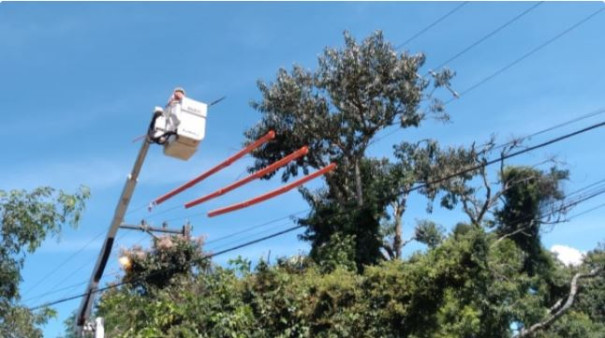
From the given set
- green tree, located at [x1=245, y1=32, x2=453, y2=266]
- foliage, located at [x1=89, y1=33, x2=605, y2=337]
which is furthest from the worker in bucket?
green tree, located at [x1=245, y1=32, x2=453, y2=266]

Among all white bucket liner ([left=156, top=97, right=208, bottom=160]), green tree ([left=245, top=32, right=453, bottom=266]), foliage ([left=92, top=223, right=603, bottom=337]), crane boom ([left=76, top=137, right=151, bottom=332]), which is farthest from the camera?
green tree ([left=245, top=32, right=453, bottom=266])

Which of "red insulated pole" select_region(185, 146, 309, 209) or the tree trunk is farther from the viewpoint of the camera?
the tree trunk

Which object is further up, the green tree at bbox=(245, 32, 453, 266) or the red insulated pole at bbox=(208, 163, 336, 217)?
the green tree at bbox=(245, 32, 453, 266)

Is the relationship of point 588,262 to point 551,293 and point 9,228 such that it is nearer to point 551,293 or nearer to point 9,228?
point 551,293

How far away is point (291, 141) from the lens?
23.8 metres

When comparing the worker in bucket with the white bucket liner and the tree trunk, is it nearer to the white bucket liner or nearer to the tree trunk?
the white bucket liner

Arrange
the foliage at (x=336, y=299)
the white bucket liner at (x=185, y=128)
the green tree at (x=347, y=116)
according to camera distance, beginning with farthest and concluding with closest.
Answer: the green tree at (x=347, y=116)
the foliage at (x=336, y=299)
the white bucket liner at (x=185, y=128)

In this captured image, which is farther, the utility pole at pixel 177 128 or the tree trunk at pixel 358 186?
the tree trunk at pixel 358 186

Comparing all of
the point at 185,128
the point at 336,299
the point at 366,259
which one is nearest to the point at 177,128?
the point at 185,128

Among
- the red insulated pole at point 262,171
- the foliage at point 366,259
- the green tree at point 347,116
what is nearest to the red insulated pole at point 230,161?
the red insulated pole at point 262,171

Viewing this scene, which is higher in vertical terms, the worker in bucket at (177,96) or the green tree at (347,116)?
the green tree at (347,116)

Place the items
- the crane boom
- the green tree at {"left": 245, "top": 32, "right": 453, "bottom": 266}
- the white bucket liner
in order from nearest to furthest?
the white bucket liner < the crane boom < the green tree at {"left": 245, "top": 32, "right": 453, "bottom": 266}

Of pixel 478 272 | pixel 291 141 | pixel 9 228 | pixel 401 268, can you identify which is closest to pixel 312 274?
pixel 401 268

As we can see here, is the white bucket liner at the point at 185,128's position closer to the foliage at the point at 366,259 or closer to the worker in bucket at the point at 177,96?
the worker in bucket at the point at 177,96
